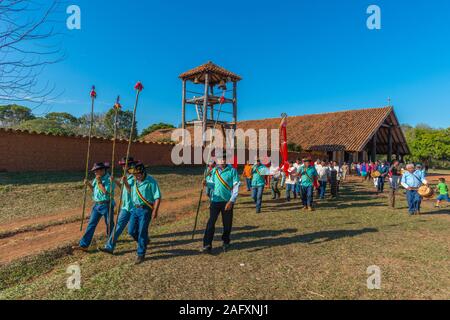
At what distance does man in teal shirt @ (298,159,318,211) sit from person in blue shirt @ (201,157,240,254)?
5.12 m

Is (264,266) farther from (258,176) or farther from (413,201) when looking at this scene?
(413,201)

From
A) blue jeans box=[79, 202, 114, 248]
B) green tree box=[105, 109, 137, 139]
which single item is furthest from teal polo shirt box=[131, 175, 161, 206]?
green tree box=[105, 109, 137, 139]

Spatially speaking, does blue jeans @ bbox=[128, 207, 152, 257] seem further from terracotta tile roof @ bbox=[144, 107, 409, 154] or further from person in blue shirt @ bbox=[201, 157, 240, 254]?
terracotta tile roof @ bbox=[144, 107, 409, 154]

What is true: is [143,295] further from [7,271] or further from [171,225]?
[171,225]

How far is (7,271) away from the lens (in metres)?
5.09

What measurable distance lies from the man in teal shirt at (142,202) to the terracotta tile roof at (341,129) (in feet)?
64.4

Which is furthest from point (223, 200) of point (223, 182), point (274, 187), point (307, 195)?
point (274, 187)

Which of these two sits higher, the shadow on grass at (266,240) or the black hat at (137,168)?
the black hat at (137,168)

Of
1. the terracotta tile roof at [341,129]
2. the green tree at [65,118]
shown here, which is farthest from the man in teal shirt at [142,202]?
the green tree at [65,118]

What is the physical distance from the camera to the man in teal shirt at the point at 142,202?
5402 millimetres

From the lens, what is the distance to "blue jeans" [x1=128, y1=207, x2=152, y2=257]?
17.6 ft

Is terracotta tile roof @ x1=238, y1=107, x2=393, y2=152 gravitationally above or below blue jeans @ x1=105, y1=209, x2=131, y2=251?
above

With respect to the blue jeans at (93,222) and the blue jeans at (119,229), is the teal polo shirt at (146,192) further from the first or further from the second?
the blue jeans at (93,222)

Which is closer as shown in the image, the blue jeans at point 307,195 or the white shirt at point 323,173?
the blue jeans at point 307,195
